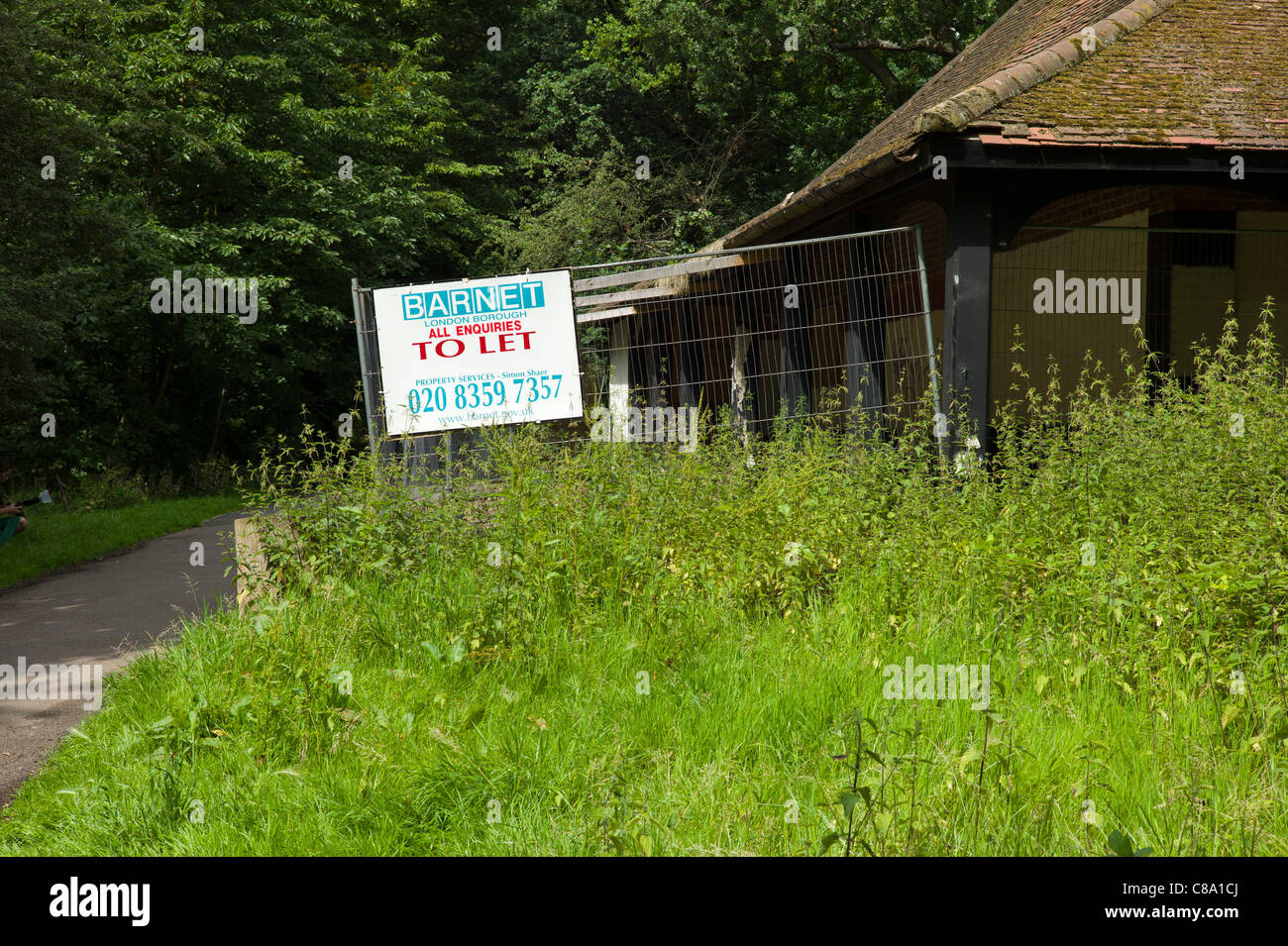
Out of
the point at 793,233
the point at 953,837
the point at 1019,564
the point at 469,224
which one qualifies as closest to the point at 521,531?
the point at 1019,564

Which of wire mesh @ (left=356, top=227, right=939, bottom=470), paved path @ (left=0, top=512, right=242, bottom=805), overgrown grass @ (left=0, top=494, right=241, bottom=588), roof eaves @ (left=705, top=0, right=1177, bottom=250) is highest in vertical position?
roof eaves @ (left=705, top=0, right=1177, bottom=250)

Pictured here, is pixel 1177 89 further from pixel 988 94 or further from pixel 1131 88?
pixel 988 94

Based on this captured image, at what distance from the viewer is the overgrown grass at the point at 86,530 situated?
9530 mm

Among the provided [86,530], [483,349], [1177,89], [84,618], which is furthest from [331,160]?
[1177,89]

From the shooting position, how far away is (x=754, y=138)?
→ 27328 millimetres

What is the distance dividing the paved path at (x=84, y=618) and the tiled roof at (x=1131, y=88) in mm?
5923

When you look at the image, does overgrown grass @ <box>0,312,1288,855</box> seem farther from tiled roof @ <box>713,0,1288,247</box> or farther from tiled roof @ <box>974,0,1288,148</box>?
tiled roof @ <box>974,0,1288,148</box>

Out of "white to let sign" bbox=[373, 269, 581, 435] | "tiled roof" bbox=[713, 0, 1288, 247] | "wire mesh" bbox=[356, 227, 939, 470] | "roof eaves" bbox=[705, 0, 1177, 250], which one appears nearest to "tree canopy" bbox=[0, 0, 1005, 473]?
"white to let sign" bbox=[373, 269, 581, 435]

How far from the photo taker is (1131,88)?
27.1ft

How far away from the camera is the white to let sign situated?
7.86 metres

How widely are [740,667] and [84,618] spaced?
17.4ft

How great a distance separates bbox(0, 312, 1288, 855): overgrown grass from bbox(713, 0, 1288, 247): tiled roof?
2.80 meters

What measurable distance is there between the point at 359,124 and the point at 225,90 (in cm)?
318

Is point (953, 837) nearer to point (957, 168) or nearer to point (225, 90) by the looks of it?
point (957, 168)
